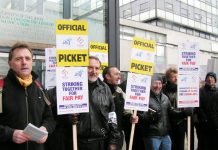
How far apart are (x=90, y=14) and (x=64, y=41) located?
167 inches

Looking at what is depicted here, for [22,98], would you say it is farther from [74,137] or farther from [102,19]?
[102,19]

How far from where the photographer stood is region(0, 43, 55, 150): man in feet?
11.3

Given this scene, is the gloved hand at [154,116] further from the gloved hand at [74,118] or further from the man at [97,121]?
the gloved hand at [74,118]

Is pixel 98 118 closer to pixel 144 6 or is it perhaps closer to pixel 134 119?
pixel 134 119

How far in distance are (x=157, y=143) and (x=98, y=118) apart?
1.64m

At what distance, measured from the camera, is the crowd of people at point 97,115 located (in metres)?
3.55

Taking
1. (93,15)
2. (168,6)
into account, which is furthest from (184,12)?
(93,15)

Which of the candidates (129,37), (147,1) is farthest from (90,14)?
(147,1)

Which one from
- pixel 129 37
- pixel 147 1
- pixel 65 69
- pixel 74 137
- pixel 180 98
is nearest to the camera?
pixel 74 137

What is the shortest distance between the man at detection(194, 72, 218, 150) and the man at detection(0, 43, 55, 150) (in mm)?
4100

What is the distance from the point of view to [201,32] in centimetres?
5741

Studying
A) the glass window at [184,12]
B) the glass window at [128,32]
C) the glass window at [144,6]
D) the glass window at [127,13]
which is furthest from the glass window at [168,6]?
the glass window at [128,32]

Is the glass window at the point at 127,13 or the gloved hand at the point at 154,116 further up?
the glass window at the point at 127,13

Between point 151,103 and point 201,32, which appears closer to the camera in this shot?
point 151,103
